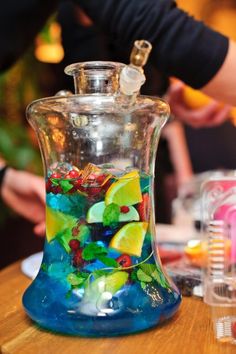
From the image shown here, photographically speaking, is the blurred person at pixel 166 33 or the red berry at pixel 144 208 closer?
the red berry at pixel 144 208

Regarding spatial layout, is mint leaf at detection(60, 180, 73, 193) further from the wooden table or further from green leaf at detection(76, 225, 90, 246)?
the wooden table

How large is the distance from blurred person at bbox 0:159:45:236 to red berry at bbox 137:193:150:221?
1.00ft

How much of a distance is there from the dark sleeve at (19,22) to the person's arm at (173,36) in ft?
0.24

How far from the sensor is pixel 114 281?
0.55m

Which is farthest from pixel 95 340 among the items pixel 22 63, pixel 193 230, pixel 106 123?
pixel 22 63

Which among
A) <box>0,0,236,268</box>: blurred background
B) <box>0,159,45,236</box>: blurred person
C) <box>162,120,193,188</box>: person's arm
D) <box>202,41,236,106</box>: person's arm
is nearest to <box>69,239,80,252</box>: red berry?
<box>0,159,45,236</box>: blurred person

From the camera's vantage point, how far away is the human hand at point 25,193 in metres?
0.88

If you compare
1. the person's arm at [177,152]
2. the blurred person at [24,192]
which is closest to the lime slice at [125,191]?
the blurred person at [24,192]

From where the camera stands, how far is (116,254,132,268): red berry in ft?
1.82

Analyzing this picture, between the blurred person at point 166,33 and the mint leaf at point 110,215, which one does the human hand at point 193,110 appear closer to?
the blurred person at point 166,33

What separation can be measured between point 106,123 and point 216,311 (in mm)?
253

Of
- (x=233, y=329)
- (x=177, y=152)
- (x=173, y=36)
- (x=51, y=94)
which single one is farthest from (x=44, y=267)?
(x=177, y=152)

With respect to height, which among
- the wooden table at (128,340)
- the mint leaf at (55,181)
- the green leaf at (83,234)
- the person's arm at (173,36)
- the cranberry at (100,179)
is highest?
the person's arm at (173,36)

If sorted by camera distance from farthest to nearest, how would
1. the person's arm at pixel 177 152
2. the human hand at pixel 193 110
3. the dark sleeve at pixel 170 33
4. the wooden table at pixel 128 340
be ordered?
1. the person's arm at pixel 177 152
2. the human hand at pixel 193 110
3. the dark sleeve at pixel 170 33
4. the wooden table at pixel 128 340
